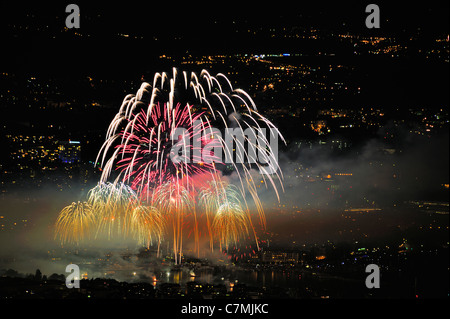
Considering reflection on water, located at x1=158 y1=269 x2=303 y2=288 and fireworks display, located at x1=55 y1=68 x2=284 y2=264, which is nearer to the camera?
fireworks display, located at x1=55 y1=68 x2=284 y2=264

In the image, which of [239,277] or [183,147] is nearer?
[183,147]

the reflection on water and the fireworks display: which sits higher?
the fireworks display

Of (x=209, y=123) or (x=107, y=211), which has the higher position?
(x=209, y=123)

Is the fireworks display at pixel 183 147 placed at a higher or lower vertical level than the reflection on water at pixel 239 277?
higher

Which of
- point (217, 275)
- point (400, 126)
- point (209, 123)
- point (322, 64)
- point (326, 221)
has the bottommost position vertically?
point (217, 275)

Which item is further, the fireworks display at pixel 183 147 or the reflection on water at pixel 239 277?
the reflection on water at pixel 239 277

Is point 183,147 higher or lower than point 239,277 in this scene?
higher

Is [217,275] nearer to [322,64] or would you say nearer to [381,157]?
[322,64]
